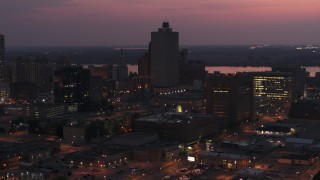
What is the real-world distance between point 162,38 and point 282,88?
17.5m

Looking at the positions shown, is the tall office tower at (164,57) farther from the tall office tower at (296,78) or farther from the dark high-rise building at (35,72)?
the dark high-rise building at (35,72)

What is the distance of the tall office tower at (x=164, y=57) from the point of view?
209 ft

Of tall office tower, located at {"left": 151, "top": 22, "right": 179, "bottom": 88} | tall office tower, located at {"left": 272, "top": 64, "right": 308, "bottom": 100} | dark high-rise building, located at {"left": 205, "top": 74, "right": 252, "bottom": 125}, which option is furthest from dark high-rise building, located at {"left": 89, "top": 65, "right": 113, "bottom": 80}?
dark high-rise building, located at {"left": 205, "top": 74, "right": 252, "bottom": 125}

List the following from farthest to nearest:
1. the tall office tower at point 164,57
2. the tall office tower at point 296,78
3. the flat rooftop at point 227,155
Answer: the tall office tower at point 164,57, the tall office tower at point 296,78, the flat rooftop at point 227,155

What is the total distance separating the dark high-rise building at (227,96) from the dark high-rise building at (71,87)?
13.7 m

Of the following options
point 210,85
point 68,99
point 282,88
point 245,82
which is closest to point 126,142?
point 210,85

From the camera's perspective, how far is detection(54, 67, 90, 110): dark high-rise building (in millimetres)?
47781

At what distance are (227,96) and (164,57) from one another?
1044 inches

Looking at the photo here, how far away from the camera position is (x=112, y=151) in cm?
2752

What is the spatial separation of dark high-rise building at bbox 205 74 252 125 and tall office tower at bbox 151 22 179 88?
81.2 ft

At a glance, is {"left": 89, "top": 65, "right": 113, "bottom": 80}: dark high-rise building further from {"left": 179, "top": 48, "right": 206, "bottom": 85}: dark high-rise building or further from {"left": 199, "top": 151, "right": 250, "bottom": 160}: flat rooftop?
{"left": 199, "top": 151, "right": 250, "bottom": 160}: flat rooftop

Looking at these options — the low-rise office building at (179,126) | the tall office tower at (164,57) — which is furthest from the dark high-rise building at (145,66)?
the low-rise office building at (179,126)

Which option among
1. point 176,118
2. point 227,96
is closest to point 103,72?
point 227,96

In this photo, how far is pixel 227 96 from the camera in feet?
125
